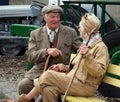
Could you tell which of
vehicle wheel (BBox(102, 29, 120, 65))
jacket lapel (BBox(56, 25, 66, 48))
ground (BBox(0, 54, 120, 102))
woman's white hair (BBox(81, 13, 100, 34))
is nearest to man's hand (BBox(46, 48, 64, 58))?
jacket lapel (BBox(56, 25, 66, 48))

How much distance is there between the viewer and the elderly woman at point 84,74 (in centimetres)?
431

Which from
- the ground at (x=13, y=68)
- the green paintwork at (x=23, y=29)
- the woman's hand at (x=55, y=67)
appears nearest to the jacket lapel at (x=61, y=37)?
the woman's hand at (x=55, y=67)

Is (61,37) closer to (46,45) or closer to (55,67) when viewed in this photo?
(46,45)

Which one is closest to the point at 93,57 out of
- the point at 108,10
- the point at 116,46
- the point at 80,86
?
the point at 80,86

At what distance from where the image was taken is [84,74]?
441cm

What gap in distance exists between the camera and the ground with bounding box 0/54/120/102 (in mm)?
8438

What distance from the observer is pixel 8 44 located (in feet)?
36.0

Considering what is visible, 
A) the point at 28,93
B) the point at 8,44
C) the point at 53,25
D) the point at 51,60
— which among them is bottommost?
the point at 8,44

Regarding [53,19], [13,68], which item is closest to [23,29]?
[53,19]

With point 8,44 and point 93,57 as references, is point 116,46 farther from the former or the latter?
point 8,44

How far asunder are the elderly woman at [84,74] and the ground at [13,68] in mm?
3471

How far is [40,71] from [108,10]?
2488mm

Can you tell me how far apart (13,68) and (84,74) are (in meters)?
5.16

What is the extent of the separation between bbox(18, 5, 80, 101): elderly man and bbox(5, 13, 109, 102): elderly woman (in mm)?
409
